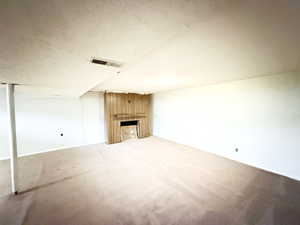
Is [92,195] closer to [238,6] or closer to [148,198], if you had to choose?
[148,198]

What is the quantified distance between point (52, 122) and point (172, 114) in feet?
15.0

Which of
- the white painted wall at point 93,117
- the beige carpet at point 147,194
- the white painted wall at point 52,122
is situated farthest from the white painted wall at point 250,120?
the white painted wall at point 52,122

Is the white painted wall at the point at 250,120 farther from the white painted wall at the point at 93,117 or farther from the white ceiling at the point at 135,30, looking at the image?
the white painted wall at the point at 93,117

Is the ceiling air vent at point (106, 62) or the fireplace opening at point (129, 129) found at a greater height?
the ceiling air vent at point (106, 62)

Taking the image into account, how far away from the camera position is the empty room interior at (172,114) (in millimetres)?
892

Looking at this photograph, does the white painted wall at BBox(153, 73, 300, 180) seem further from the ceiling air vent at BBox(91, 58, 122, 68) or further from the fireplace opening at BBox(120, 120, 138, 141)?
Result: the ceiling air vent at BBox(91, 58, 122, 68)

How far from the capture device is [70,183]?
2.63m

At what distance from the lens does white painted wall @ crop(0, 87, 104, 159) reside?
412cm

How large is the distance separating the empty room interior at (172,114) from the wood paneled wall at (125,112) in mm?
63

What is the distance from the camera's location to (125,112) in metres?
5.82

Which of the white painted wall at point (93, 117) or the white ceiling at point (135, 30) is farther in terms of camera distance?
the white painted wall at point (93, 117)


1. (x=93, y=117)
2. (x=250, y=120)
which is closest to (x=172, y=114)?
(x=250, y=120)

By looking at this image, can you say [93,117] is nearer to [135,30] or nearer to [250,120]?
[135,30]

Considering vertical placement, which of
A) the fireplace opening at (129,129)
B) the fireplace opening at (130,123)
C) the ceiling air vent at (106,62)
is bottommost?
the fireplace opening at (129,129)
